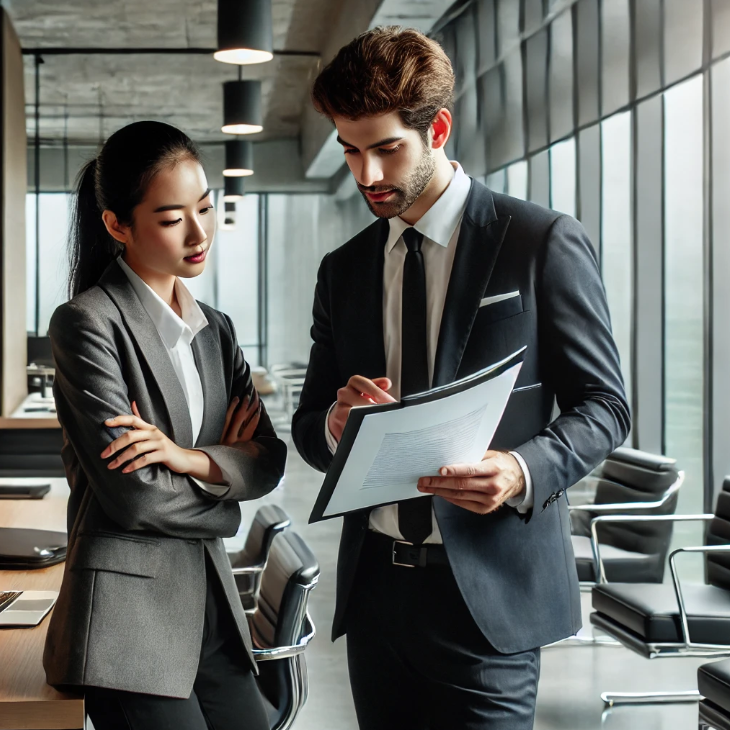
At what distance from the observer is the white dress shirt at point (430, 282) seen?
1.72 m

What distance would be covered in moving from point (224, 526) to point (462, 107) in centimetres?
798

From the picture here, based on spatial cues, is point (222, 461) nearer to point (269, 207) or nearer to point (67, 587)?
point (67, 587)

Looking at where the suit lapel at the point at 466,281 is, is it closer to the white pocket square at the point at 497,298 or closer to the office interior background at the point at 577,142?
the white pocket square at the point at 497,298

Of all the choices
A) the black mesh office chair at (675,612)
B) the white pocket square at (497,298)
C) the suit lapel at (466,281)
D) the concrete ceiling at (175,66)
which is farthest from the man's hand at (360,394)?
the concrete ceiling at (175,66)

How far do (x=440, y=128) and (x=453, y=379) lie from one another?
445 mm

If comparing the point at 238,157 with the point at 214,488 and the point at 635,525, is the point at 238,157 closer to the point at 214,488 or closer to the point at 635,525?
the point at 635,525

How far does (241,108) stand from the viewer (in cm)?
892

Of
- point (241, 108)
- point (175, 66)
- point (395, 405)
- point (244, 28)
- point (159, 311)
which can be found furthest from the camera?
point (175, 66)

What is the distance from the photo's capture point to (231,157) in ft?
42.5

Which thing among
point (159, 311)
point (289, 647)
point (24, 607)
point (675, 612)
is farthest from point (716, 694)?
point (159, 311)

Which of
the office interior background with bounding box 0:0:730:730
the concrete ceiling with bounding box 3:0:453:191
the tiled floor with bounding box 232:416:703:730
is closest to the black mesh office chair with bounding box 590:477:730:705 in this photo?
the tiled floor with bounding box 232:416:703:730

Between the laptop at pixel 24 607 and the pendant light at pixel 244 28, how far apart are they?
4.37m

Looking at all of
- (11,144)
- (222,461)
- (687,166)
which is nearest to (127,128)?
(222,461)

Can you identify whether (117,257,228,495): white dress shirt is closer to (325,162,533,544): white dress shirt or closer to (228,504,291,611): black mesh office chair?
(325,162,533,544): white dress shirt
